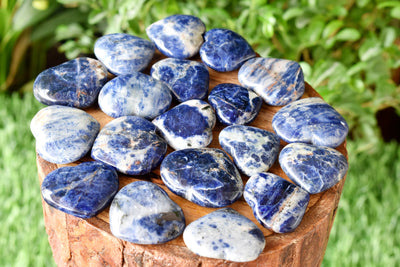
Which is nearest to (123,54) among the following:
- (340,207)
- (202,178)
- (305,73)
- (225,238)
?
(202,178)

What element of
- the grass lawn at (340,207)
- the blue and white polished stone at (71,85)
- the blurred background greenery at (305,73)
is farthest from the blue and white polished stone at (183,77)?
the grass lawn at (340,207)

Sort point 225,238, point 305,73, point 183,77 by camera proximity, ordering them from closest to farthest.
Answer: point 225,238 → point 183,77 → point 305,73

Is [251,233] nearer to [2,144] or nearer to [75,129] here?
[75,129]

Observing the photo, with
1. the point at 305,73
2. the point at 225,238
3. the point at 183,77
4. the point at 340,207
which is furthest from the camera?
the point at 340,207

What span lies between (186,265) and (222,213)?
0.09m

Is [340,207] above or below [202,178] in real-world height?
below

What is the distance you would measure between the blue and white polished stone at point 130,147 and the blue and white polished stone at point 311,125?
0.22m

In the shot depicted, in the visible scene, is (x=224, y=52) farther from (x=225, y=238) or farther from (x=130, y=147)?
(x=225, y=238)

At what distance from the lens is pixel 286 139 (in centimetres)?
73

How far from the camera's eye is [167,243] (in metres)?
0.58

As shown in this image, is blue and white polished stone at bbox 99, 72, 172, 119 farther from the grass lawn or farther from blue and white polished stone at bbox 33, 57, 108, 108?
the grass lawn

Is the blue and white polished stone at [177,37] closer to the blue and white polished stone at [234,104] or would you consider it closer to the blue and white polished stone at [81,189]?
the blue and white polished stone at [234,104]

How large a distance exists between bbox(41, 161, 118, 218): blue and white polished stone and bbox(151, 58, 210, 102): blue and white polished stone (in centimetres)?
23

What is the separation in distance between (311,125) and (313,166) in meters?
0.10
